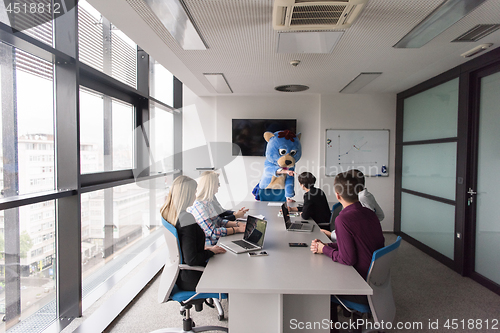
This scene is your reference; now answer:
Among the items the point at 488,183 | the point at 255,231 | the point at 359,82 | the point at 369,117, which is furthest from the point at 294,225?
the point at 369,117

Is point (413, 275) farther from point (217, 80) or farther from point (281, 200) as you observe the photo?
point (217, 80)

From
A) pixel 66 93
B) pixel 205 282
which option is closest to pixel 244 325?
pixel 205 282

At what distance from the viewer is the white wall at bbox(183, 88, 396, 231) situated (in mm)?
5082

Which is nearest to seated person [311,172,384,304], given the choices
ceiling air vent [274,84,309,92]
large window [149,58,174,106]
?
ceiling air vent [274,84,309,92]

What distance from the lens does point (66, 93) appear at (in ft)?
7.59

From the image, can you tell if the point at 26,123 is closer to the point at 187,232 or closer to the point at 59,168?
the point at 59,168

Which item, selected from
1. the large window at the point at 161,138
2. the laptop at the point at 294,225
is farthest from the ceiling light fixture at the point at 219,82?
the laptop at the point at 294,225

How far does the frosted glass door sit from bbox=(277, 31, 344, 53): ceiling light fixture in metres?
1.93

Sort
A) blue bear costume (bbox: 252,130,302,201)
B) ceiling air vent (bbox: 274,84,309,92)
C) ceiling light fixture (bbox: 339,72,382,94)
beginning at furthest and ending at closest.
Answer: ceiling air vent (bbox: 274,84,309,92)
blue bear costume (bbox: 252,130,302,201)
ceiling light fixture (bbox: 339,72,382,94)

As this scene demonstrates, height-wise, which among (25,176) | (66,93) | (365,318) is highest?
(66,93)

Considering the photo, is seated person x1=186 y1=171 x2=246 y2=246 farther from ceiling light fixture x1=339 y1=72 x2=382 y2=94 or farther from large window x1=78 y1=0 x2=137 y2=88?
ceiling light fixture x1=339 y1=72 x2=382 y2=94

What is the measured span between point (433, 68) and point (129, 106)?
4069mm

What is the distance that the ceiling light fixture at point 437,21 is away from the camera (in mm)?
2020

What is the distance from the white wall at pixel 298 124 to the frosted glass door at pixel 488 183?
1.87 meters
